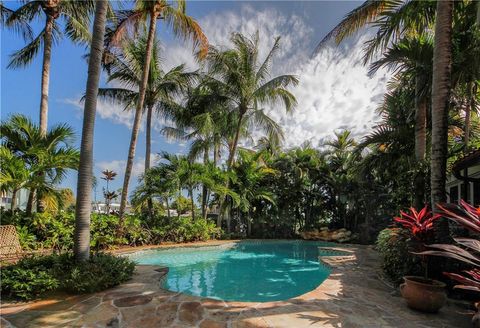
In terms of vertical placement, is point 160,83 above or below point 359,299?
above

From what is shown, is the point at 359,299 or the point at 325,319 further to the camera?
the point at 359,299

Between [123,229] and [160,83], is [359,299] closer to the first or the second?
[123,229]

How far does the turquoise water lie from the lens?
267 inches

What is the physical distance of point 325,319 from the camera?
4.21 metres

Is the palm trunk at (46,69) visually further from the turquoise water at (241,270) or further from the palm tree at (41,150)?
the turquoise water at (241,270)

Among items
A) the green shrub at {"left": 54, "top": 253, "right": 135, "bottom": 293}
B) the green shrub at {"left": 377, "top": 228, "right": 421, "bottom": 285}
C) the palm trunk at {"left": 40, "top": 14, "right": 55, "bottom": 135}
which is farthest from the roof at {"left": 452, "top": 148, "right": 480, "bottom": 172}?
the palm trunk at {"left": 40, "top": 14, "right": 55, "bottom": 135}

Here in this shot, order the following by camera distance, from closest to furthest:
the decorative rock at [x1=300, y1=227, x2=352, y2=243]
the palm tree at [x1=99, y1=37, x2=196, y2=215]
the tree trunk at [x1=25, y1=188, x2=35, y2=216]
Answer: the tree trunk at [x1=25, y1=188, x2=35, y2=216] < the palm tree at [x1=99, y1=37, x2=196, y2=215] < the decorative rock at [x1=300, y1=227, x2=352, y2=243]

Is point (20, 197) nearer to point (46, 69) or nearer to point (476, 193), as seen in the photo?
point (46, 69)

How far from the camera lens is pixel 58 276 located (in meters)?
5.22

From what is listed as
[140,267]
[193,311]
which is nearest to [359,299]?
[193,311]

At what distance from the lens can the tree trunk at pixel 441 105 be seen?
553 cm

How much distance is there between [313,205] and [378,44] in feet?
41.7

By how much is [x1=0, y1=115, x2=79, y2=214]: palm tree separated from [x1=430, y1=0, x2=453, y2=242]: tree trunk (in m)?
9.21

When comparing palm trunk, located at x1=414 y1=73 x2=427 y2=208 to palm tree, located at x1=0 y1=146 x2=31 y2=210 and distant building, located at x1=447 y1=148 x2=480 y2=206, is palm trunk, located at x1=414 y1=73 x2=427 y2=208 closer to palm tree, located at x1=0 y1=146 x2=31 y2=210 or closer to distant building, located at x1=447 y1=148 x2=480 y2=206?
distant building, located at x1=447 y1=148 x2=480 y2=206
